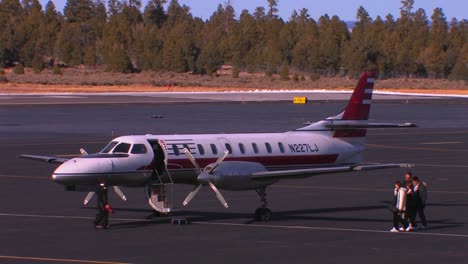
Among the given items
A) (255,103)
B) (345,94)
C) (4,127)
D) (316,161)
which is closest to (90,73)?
(345,94)

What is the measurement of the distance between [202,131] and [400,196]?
35093 millimetres

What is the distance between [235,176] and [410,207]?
4.75 meters

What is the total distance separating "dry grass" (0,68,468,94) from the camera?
129625 millimetres

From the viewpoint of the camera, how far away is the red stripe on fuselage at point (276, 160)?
27.5 metres

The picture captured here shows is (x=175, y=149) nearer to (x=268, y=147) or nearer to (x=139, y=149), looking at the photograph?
(x=139, y=149)

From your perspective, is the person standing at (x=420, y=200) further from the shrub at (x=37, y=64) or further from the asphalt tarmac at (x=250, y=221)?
the shrub at (x=37, y=64)

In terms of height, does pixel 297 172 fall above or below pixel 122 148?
below

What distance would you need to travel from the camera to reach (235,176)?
26.8 metres

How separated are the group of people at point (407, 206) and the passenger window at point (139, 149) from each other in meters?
6.99

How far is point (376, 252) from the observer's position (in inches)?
888

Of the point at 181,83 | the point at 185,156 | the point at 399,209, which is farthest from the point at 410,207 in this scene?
the point at 181,83

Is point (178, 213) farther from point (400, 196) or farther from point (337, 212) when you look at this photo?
point (400, 196)

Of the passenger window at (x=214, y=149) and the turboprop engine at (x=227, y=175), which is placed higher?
the passenger window at (x=214, y=149)

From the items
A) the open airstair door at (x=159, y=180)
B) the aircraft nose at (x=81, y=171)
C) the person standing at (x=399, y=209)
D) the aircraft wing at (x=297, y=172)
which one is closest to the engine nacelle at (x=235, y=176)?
the aircraft wing at (x=297, y=172)
